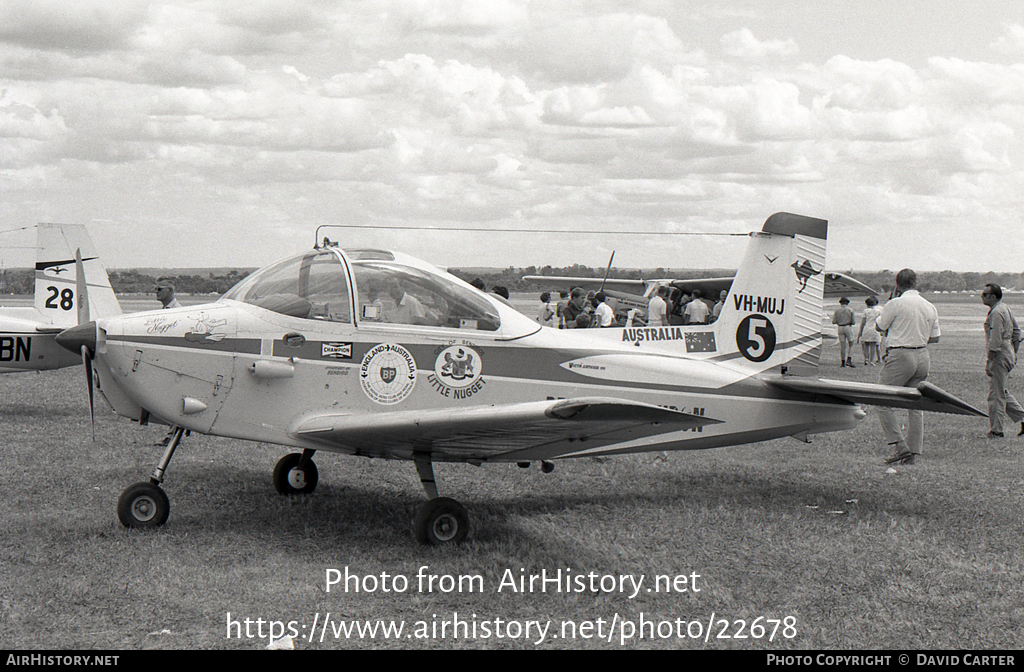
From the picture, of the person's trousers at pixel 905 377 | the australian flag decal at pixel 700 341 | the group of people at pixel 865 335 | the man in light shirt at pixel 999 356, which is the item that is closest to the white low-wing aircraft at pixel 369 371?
the australian flag decal at pixel 700 341

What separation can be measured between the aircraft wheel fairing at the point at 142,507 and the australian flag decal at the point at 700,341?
4239 mm

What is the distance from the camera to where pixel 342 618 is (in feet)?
14.8

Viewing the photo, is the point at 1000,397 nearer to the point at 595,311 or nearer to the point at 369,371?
the point at 595,311

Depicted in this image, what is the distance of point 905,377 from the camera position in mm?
8430

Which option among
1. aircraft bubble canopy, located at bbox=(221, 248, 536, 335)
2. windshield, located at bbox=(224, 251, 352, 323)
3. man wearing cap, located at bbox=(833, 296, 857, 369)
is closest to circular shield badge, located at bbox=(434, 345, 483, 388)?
aircraft bubble canopy, located at bbox=(221, 248, 536, 335)

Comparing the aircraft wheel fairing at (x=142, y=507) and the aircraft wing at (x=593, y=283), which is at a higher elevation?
the aircraft wing at (x=593, y=283)

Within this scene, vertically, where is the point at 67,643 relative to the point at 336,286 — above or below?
below

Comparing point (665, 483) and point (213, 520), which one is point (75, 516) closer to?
point (213, 520)

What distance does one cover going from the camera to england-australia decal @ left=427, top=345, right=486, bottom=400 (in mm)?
6055

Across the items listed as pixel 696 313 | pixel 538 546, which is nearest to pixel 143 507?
pixel 538 546

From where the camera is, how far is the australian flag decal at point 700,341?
7324 mm

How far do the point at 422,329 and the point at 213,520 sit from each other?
6.95 ft

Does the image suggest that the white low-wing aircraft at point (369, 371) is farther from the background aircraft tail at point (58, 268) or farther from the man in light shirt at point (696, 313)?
the man in light shirt at point (696, 313)

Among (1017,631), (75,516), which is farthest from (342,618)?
(1017,631)
